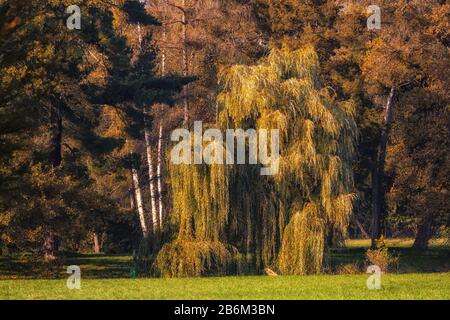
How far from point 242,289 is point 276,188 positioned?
1039 cm

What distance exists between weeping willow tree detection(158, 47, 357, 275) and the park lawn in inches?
186

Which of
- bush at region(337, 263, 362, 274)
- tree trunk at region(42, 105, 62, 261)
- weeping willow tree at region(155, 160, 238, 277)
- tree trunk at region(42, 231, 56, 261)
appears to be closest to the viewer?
weeping willow tree at region(155, 160, 238, 277)

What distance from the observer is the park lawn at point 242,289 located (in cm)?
2108

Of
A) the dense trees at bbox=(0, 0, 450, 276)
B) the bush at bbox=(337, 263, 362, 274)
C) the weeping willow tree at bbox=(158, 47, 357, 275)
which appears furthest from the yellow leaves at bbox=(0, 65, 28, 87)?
the bush at bbox=(337, 263, 362, 274)

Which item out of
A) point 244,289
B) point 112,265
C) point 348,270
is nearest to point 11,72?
point 112,265

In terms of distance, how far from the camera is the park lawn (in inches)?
830

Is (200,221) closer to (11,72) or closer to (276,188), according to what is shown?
(276,188)

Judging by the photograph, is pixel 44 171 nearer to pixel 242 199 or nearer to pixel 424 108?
pixel 242 199

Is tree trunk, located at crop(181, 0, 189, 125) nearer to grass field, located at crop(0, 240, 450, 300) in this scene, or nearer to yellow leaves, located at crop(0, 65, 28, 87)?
yellow leaves, located at crop(0, 65, 28, 87)

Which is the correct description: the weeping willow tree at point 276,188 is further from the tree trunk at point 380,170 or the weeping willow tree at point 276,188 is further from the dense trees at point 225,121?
the tree trunk at point 380,170

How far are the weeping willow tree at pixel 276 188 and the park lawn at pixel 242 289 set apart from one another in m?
4.71

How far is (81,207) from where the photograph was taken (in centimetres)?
3691

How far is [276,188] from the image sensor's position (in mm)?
33375
